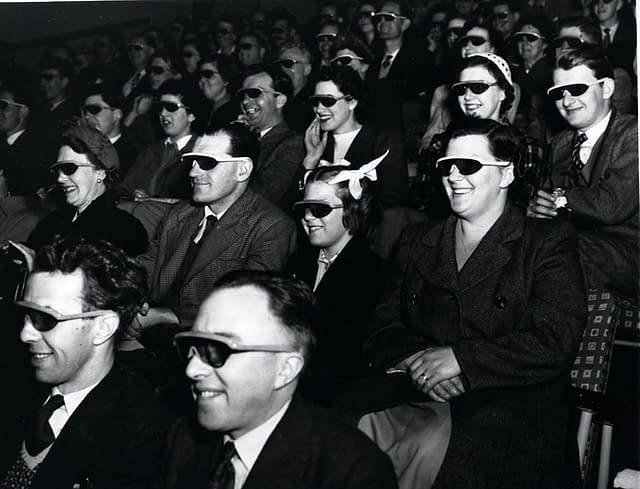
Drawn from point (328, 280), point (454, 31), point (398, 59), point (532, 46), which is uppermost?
point (454, 31)

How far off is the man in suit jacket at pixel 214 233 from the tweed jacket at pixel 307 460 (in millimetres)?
1601

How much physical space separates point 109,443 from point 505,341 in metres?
1.55

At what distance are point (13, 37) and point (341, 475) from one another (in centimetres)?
913

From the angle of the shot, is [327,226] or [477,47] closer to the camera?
[327,226]

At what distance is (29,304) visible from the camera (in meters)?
2.44

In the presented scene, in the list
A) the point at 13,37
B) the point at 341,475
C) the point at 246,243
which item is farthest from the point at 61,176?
the point at 13,37

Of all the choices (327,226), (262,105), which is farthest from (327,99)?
(327,226)

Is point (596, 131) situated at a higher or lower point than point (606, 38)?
lower

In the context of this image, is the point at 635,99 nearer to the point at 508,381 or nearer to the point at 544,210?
the point at 544,210

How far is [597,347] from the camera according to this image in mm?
2965

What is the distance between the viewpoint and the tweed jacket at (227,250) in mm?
3816

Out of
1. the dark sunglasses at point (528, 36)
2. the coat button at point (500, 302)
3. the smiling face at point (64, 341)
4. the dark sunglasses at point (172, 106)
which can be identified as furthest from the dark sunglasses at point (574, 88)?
the dark sunglasses at point (172, 106)

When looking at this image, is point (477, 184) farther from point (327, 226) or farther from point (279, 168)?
point (279, 168)

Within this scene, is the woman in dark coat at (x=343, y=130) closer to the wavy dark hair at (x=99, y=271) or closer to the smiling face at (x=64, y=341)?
the wavy dark hair at (x=99, y=271)
